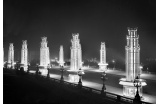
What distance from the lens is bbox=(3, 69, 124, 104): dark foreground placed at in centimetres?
2530

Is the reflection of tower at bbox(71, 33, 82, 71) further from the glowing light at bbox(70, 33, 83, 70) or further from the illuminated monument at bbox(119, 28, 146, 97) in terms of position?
the illuminated monument at bbox(119, 28, 146, 97)

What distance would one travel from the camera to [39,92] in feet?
119

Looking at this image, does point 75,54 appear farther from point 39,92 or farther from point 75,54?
point 39,92

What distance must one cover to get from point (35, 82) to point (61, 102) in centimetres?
981

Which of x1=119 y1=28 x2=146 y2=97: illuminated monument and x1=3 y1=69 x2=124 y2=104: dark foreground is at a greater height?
x1=119 y1=28 x2=146 y2=97: illuminated monument

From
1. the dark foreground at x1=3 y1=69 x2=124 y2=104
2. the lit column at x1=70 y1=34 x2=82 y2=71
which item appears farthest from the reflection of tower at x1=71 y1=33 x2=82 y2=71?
the dark foreground at x1=3 y1=69 x2=124 y2=104

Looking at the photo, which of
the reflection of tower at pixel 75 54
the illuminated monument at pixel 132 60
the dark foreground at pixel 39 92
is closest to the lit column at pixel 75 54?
the reflection of tower at pixel 75 54

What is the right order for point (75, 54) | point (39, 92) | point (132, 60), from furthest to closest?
point (75, 54)
point (39, 92)
point (132, 60)

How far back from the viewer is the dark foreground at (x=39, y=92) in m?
25.3

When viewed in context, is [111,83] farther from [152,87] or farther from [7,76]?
[7,76]

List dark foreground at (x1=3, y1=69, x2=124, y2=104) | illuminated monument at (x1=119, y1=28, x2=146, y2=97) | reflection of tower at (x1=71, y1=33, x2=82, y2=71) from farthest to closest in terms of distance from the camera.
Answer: reflection of tower at (x1=71, y1=33, x2=82, y2=71) < dark foreground at (x1=3, y1=69, x2=124, y2=104) < illuminated monument at (x1=119, y1=28, x2=146, y2=97)

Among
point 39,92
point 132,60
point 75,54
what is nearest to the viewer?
point 132,60

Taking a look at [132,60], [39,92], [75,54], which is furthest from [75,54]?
[132,60]

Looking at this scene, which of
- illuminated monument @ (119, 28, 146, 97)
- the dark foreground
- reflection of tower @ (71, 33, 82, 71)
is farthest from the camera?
reflection of tower @ (71, 33, 82, 71)
